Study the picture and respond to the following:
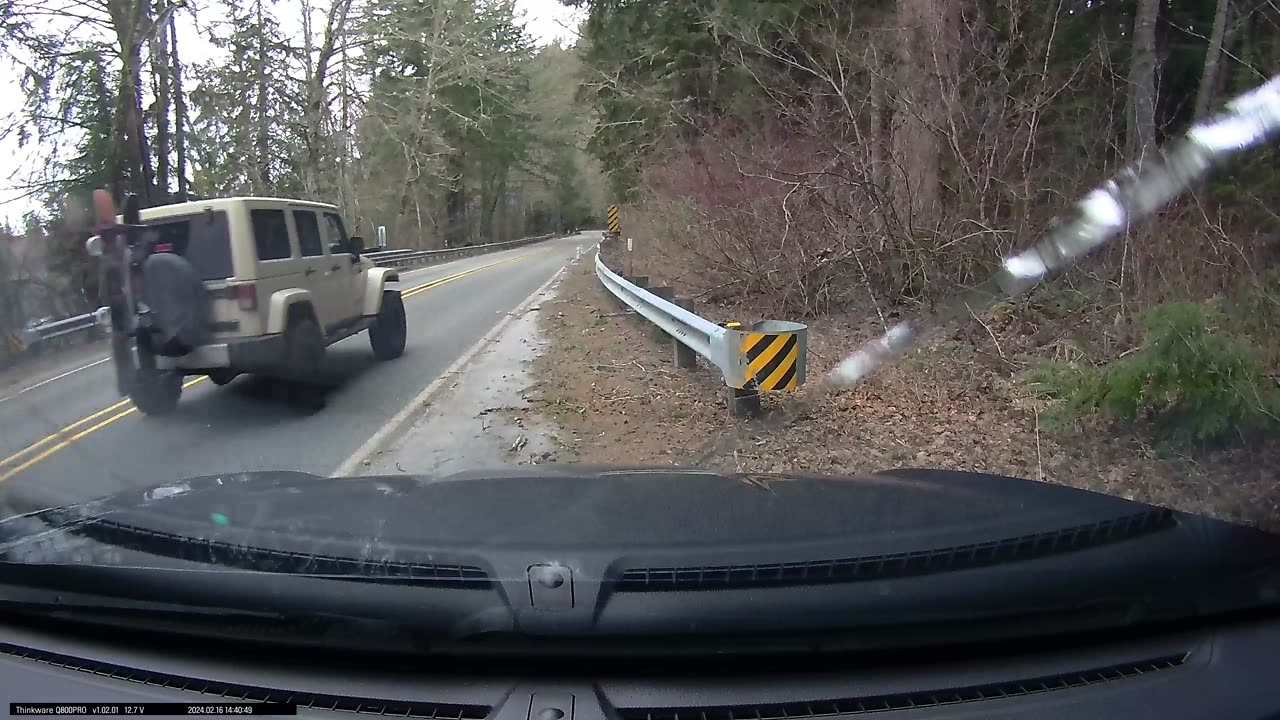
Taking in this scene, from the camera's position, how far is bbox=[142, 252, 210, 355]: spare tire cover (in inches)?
318

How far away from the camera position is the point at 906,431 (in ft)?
24.7

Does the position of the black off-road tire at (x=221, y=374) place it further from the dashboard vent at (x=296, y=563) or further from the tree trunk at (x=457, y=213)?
the tree trunk at (x=457, y=213)

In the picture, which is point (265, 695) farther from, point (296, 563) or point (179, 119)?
point (179, 119)

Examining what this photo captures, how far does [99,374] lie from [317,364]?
3.99m

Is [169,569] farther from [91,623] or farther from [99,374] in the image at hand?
[99,374]

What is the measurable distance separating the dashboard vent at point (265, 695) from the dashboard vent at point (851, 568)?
23.9 inches

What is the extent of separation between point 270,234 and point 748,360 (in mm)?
5247

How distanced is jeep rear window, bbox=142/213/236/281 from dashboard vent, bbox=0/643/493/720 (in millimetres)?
6376

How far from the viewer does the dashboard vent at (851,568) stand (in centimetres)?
273

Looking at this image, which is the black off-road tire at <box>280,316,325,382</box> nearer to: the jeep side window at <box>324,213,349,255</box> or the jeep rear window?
the jeep rear window

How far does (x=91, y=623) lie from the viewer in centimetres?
288

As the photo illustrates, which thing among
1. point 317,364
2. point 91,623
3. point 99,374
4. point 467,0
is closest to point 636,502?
point 91,623

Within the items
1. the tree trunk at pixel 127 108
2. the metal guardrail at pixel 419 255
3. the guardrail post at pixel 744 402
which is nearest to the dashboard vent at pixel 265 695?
the guardrail post at pixel 744 402

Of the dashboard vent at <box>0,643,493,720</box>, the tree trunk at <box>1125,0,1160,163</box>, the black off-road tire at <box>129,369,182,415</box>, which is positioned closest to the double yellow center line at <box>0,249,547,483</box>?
the black off-road tire at <box>129,369,182,415</box>
